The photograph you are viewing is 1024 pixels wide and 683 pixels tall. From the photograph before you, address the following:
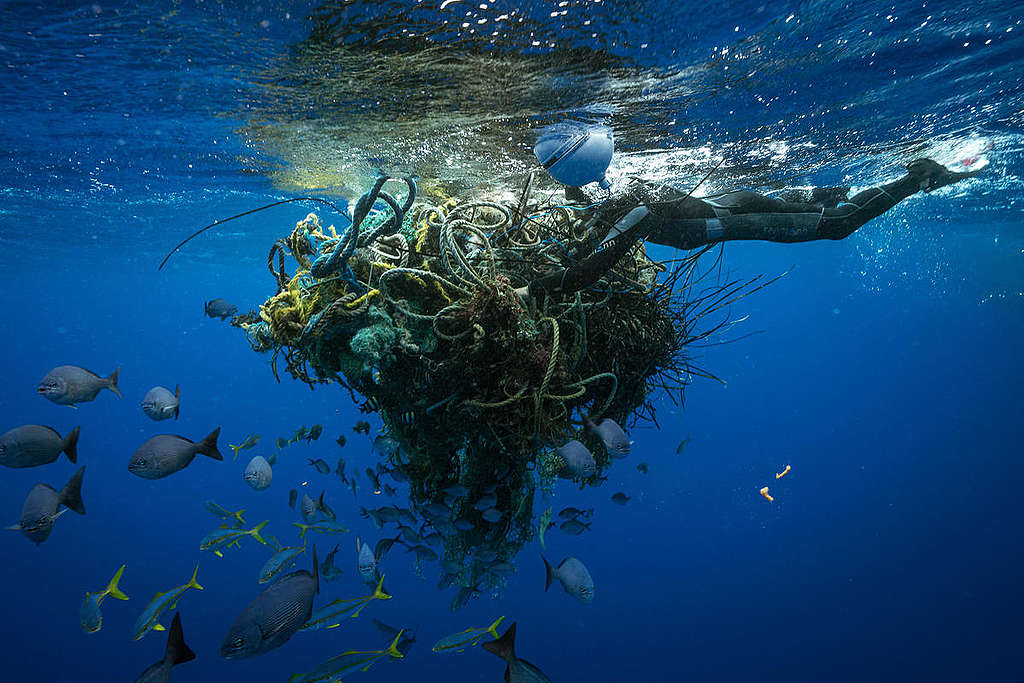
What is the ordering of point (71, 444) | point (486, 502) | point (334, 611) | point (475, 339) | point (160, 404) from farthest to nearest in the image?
point (160, 404) < point (71, 444) < point (486, 502) < point (334, 611) < point (475, 339)

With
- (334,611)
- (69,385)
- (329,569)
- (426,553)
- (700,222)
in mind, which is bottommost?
(329,569)

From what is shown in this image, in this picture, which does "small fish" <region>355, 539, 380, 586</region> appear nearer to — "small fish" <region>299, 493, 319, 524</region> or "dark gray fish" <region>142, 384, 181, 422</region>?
"small fish" <region>299, 493, 319, 524</region>

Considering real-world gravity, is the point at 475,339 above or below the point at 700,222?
below

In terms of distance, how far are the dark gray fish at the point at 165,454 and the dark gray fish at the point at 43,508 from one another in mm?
998

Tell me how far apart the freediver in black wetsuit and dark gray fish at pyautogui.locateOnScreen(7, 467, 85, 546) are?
4.90 meters

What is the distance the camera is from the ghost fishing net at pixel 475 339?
11.4 feet

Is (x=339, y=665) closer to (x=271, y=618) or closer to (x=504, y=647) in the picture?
(x=271, y=618)

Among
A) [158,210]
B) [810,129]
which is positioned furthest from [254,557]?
[810,129]

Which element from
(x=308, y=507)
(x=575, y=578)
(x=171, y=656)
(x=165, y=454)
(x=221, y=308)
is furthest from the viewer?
(x=221, y=308)

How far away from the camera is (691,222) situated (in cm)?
467

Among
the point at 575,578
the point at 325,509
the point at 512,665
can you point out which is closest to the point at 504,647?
the point at 512,665

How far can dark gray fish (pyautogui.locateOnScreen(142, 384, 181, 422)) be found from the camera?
19.0 feet

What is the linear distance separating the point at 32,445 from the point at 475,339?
4.89 meters

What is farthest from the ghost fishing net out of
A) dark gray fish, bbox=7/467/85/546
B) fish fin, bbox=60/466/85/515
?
dark gray fish, bbox=7/467/85/546
